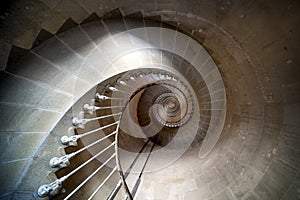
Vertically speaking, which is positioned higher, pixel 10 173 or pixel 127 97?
pixel 127 97

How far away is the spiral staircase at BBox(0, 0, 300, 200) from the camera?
128cm

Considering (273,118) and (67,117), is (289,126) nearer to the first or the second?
(273,118)

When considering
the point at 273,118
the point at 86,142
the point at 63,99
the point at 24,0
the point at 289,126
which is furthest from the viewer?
the point at 86,142

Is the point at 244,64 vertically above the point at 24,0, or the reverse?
the point at 24,0

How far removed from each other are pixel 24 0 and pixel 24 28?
0.58ft

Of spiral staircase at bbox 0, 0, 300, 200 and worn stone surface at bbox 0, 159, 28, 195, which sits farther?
spiral staircase at bbox 0, 0, 300, 200

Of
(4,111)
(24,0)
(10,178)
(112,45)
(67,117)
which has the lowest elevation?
(10,178)

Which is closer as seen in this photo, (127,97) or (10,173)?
(10,173)

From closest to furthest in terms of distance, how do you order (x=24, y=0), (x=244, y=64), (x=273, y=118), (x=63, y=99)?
(x=24, y=0)
(x=63, y=99)
(x=273, y=118)
(x=244, y=64)

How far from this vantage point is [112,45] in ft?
5.83

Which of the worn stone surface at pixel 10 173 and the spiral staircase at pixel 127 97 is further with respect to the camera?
the spiral staircase at pixel 127 97

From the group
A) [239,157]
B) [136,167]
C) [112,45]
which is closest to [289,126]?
[239,157]

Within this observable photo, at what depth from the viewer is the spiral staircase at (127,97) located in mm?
1278

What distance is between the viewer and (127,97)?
10.3 ft
